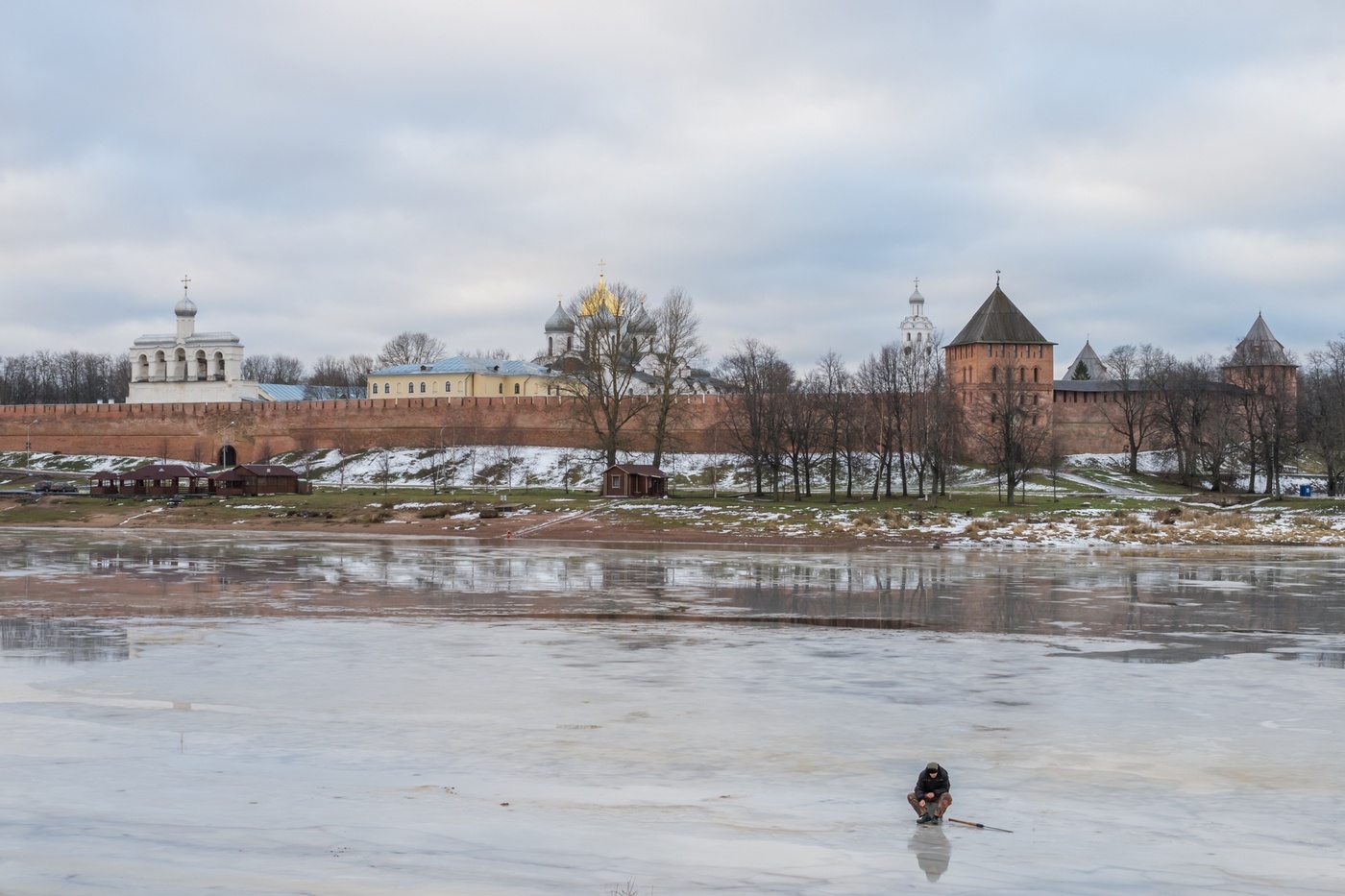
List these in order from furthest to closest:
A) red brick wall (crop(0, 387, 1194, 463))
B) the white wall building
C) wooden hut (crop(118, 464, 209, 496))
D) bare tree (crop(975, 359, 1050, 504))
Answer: the white wall building
red brick wall (crop(0, 387, 1194, 463))
wooden hut (crop(118, 464, 209, 496))
bare tree (crop(975, 359, 1050, 504))

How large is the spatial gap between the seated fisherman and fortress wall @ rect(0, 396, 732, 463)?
55012 millimetres

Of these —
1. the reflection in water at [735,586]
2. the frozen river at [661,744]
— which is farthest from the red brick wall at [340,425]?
the frozen river at [661,744]

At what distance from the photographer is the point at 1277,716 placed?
10797 millimetres

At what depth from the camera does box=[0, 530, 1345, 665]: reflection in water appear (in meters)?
17.7

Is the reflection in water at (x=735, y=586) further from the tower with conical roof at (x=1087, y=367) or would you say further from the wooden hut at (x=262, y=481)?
the tower with conical roof at (x=1087, y=367)

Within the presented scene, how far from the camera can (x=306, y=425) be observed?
7138 cm

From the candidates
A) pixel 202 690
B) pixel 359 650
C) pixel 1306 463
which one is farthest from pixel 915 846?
pixel 1306 463

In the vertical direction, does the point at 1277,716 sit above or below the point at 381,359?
below

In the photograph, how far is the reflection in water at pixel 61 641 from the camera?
13.5 meters

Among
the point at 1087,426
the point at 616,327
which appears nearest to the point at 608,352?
the point at 616,327

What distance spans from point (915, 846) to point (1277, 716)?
16.4ft

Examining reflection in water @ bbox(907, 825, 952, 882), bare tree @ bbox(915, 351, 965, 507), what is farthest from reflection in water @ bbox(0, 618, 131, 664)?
bare tree @ bbox(915, 351, 965, 507)

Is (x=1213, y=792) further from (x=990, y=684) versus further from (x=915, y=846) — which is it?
(x=990, y=684)

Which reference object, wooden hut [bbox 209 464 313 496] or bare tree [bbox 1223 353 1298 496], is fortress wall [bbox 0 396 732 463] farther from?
bare tree [bbox 1223 353 1298 496]
